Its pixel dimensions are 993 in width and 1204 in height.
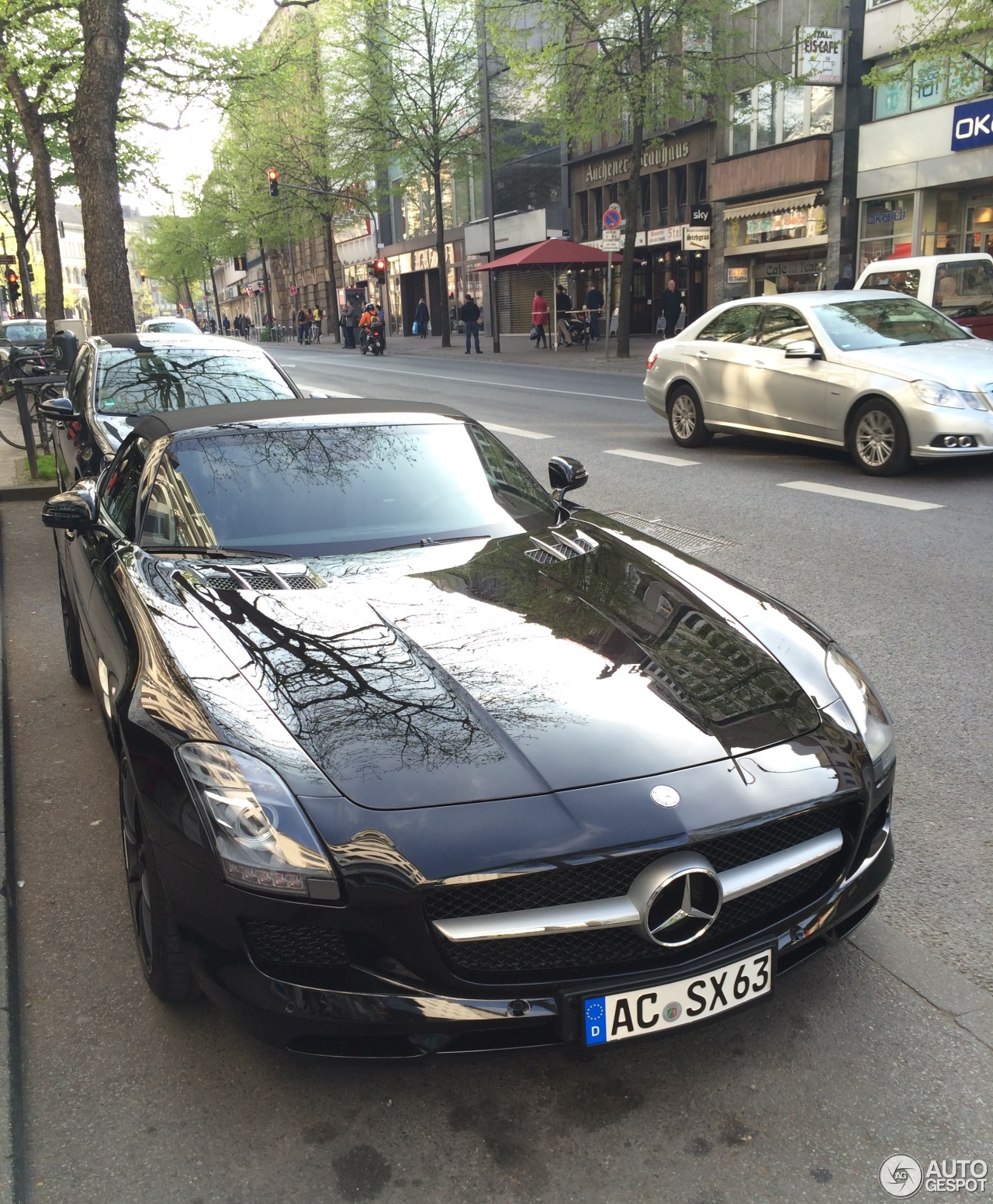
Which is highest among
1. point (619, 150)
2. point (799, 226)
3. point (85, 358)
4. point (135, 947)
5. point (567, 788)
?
point (619, 150)

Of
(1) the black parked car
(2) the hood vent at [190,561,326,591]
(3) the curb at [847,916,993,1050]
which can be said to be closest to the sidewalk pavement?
(1) the black parked car

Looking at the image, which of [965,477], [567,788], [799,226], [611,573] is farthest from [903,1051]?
[799,226]

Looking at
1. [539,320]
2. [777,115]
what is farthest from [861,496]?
[539,320]

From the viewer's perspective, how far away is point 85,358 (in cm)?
909

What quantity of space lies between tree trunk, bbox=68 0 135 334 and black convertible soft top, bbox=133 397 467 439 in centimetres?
824

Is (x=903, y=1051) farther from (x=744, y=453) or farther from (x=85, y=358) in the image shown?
(x=744, y=453)

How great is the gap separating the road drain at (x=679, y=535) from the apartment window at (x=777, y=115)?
72.9ft

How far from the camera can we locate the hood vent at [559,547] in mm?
3662

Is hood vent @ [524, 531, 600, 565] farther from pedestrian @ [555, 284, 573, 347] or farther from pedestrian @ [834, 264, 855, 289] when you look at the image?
pedestrian @ [555, 284, 573, 347]

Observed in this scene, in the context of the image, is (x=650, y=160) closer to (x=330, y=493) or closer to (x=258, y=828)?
(x=330, y=493)

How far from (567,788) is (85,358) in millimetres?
7984

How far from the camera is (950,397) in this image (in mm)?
9148

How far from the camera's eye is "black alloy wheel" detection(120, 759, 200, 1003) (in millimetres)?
2545

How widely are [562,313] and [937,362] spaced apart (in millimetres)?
27005
